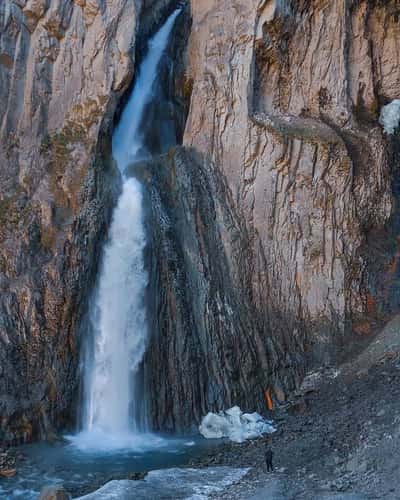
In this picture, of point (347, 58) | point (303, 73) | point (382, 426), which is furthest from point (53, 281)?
point (347, 58)

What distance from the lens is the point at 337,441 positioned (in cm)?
1276

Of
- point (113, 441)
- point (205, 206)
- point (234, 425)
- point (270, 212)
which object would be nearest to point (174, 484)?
point (113, 441)

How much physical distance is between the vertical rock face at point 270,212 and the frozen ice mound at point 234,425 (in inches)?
20.0

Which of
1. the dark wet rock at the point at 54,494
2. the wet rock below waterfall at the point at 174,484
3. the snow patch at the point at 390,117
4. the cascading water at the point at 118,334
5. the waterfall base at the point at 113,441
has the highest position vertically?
the snow patch at the point at 390,117

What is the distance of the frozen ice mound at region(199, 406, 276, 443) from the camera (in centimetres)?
1518

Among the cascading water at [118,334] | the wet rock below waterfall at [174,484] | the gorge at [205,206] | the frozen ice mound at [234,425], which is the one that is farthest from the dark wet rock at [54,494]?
the frozen ice mound at [234,425]

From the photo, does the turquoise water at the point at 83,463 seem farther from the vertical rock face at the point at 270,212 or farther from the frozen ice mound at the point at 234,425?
the vertical rock face at the point at 270,212

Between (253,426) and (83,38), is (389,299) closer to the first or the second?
(253,426)

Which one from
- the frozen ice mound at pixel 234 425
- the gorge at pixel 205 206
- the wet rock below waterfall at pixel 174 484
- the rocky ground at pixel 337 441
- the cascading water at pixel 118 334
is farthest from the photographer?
the gorge at pixel 205 206

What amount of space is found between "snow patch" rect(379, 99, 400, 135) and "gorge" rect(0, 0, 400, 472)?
16.2 inches

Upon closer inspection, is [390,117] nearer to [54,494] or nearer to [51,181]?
[51,181]

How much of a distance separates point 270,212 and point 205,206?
71.3 inches

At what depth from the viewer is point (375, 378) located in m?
15.6

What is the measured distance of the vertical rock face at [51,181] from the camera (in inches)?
634
